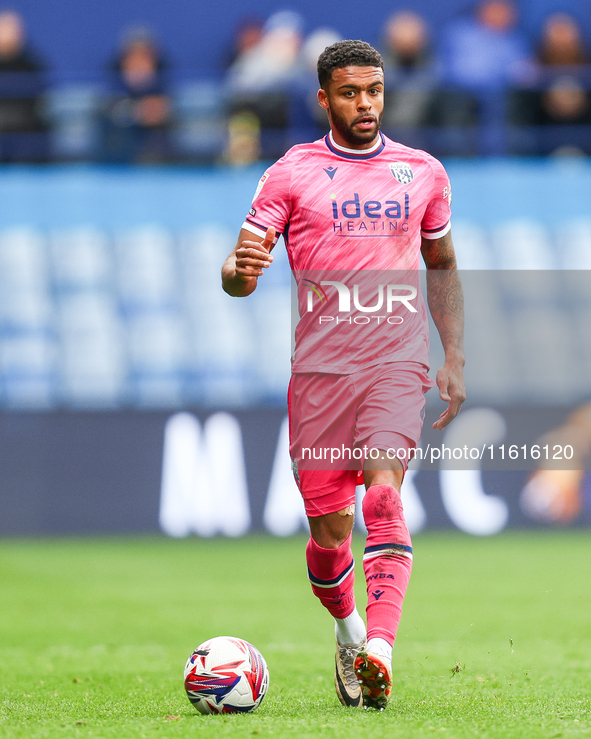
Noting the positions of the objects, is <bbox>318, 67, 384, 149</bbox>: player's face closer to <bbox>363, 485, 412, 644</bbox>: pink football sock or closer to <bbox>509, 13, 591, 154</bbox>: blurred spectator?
<bbox>363, 485, 412, 644</bbox>: pink football sock

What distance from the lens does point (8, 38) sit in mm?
14508

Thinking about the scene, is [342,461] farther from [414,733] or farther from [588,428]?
[588,428]

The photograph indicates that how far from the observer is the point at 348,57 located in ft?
16.4

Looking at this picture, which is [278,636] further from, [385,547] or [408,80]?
[408,80]

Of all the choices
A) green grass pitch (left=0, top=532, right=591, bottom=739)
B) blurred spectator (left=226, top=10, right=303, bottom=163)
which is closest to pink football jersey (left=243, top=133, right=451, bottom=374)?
green grass pitch (left=0, top=532, right=591, bottom=739)

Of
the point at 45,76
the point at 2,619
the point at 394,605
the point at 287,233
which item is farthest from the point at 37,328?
the point at 394,605

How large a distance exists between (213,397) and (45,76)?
4.84m

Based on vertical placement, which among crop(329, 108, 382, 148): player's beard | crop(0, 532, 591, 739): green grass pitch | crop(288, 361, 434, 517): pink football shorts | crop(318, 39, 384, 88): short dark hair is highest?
crop(318, 39, 384, 88): short dark hair

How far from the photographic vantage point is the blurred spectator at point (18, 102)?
46.8ft

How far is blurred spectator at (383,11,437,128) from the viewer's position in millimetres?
13875

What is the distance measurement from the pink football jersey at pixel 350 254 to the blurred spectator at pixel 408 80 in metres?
8.90

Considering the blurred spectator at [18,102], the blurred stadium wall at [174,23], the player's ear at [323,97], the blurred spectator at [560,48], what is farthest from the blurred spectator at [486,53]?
the player's ear at [323,97]

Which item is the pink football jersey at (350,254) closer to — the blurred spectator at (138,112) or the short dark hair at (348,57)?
the short dark hair at (348,57)

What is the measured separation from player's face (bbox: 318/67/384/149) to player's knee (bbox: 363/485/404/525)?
153 centimetres
